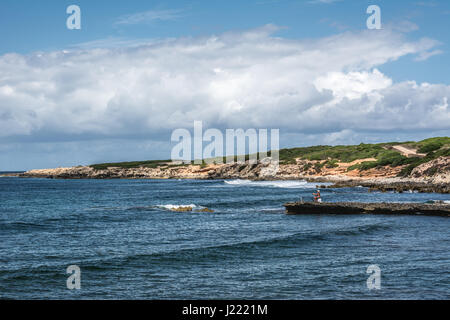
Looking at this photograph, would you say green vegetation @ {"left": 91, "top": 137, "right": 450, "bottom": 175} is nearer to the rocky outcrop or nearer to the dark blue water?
the rocky outcrop

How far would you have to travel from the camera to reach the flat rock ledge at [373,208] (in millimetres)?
36281

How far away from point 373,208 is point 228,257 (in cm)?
2028

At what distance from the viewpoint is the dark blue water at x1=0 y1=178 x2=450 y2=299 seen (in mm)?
17031

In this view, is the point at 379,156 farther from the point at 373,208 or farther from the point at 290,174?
the point at 373,208

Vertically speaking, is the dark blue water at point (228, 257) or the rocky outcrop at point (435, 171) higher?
the rocky outcrop at point (435, 171)

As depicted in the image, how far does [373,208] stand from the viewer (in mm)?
38969

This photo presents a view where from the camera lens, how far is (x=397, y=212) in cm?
3794

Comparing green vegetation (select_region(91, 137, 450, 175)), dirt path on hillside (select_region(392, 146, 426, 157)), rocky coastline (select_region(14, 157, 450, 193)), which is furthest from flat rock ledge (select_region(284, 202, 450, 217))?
dirt path on hillside (select_region(392, 146, 426, 157))

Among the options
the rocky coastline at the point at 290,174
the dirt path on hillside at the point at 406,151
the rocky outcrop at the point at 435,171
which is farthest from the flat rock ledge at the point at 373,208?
the dirt path on hillside at the point at 406,151

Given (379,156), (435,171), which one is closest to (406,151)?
(379,156)

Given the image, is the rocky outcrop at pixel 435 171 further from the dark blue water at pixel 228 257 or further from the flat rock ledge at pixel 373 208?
the dark blue water at pixel 228 257

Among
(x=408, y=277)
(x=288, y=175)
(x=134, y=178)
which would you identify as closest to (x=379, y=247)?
(x=408, y=277)

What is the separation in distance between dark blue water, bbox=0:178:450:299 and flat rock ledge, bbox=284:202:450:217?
1.28m

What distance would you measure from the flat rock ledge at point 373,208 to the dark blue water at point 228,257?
128 cm
